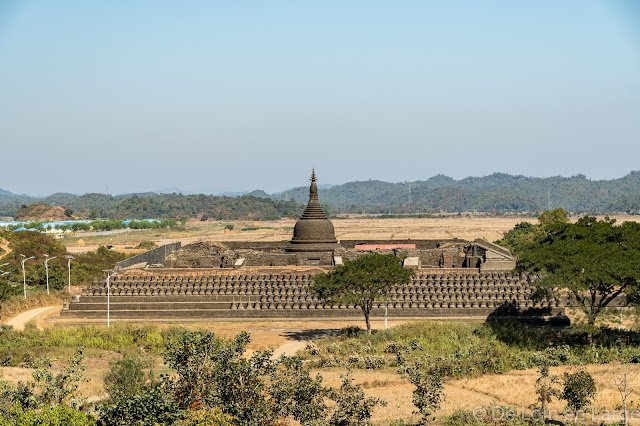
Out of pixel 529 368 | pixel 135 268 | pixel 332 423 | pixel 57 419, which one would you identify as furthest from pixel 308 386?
pixel 135 268

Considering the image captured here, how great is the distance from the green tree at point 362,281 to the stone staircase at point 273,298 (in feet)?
11.7

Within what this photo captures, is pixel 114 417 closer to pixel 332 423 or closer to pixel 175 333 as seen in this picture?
pixel 332 423

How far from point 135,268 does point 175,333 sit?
38.5ft

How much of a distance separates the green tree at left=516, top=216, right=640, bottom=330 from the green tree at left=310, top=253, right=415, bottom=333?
521 cm

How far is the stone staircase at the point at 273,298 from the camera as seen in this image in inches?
1361

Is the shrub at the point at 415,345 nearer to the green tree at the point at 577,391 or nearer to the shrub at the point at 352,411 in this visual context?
the green tree at the point at 577,391

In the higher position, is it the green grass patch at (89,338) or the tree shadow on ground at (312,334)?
the green grass patch at (89,338)

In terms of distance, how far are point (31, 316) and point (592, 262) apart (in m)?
25.6

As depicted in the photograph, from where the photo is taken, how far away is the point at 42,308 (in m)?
38.7

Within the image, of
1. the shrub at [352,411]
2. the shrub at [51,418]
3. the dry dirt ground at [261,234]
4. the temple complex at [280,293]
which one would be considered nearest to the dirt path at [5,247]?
the dry dirt ground at [261,234]

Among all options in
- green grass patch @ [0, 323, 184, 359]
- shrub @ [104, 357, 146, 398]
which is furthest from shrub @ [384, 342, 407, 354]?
shrub @ [104, 357, 146, 398]

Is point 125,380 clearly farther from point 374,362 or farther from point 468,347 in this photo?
point 468,347

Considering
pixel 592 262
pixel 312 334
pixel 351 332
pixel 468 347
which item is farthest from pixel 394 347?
pixel 592 262

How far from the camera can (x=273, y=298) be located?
3609cm
